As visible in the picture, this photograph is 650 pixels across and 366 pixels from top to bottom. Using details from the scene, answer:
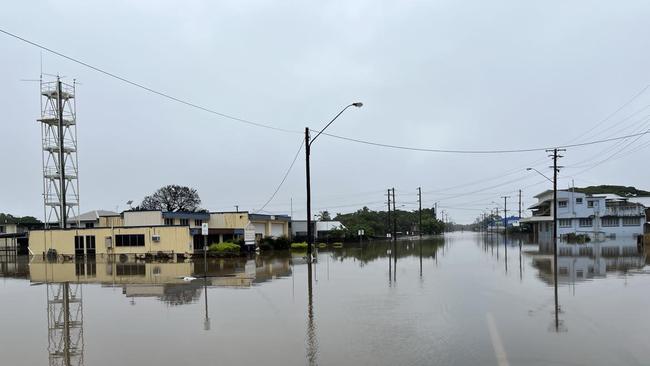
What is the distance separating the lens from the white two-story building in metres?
73.9

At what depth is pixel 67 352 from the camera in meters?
9.44

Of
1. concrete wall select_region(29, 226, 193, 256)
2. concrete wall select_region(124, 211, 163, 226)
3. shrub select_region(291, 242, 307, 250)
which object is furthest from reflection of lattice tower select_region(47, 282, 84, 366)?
shrub select_region(291, 242, 307, 250)

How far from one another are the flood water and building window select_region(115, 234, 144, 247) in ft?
79.8

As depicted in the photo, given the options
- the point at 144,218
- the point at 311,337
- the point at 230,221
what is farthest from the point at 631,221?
the point at 311,337

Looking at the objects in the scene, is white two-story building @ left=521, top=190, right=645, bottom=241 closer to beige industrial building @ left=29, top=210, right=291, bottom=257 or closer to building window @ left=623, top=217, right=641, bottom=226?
building window @ left=623, top=217, right=641, bottom=226

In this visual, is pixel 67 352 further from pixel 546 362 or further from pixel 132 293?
pixel 132 293

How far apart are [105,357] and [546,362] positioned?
23.8ft

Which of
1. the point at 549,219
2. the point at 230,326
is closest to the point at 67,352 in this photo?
the point at 230,326

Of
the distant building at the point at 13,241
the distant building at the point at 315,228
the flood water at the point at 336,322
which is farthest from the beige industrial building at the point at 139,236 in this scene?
the distant building at the point at 315,228

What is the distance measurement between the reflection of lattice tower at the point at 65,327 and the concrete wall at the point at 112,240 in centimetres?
2329

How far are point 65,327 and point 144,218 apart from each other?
39.0m

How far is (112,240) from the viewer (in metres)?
45.9

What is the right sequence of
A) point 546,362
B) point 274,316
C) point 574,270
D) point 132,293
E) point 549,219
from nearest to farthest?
point 546,362
point 274,316
point 132,293
point 574,270
point 549,219

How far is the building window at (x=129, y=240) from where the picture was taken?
44.8m
